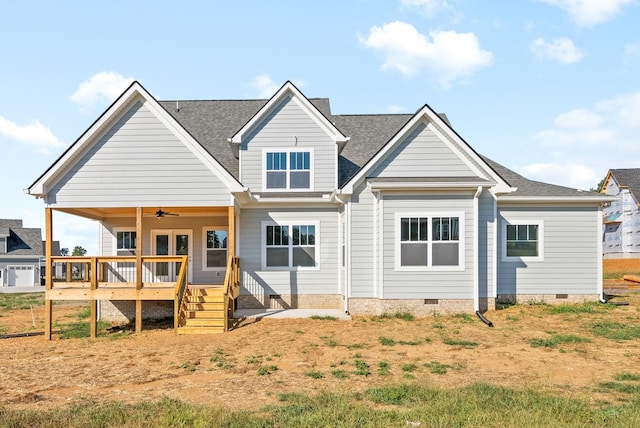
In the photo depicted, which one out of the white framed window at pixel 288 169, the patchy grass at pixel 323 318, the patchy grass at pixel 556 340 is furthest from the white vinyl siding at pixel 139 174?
the patchy grass at pixel 556 340

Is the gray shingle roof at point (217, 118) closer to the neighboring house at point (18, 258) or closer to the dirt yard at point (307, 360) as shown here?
the dirt yard at point (307, 360)

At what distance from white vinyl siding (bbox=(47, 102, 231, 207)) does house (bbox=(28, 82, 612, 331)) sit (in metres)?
0.03

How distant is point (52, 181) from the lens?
12641mm

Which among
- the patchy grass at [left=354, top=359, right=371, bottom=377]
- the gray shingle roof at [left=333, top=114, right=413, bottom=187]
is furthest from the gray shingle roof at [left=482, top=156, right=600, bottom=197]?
the patchy grass at [left=354, top=359, right=371, bottom=377]

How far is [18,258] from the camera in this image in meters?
43.7

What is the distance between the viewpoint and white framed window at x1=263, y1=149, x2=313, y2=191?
597 inches

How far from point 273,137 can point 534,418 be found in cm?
1179

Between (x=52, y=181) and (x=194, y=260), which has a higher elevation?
(x=52, y=181)

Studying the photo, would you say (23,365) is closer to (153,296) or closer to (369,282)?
(153,296)

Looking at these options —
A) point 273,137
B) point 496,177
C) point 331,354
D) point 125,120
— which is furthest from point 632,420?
Answer: point 125,120

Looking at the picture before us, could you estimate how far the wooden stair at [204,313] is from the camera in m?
12.0

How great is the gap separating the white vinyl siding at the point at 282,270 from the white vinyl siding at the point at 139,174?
2499 mm

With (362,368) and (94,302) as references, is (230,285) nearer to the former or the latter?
(94,302)

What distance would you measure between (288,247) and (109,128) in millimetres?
6662
